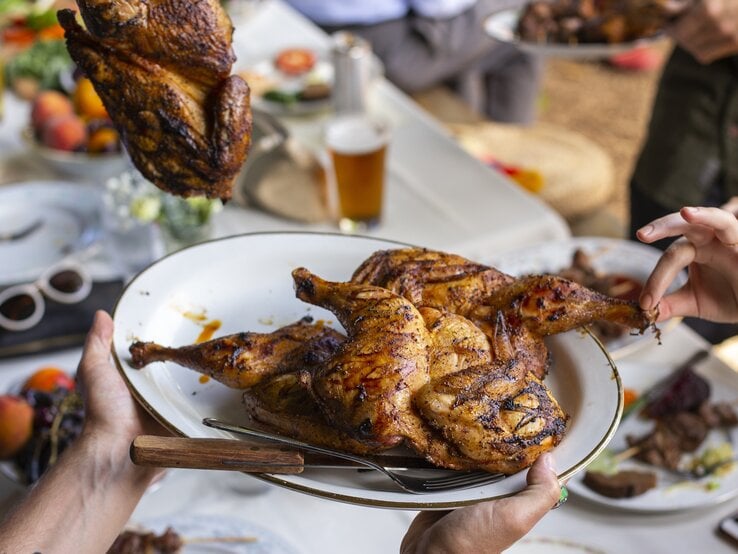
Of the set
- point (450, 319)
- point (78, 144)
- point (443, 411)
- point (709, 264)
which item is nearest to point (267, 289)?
point (450, 319)

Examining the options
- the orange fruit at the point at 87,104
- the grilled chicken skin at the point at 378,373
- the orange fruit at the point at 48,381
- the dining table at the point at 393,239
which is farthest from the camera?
the orange fruit at the point at 87,104

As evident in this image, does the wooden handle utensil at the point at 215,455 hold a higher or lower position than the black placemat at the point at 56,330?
higher

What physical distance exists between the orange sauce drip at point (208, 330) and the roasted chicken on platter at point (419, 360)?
14 centimetres

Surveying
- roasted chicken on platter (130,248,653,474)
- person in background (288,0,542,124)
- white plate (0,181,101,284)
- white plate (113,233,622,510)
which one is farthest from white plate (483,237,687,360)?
person in background (288,0,542,124)

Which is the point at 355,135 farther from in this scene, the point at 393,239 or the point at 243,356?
the point at 243,356

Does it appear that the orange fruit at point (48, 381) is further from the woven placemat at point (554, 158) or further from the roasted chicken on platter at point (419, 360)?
the woven placemat at point (554, 158)

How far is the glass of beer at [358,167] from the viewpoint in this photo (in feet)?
8.59

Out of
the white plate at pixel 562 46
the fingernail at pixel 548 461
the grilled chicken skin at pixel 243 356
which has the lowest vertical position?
the white plate at pixel 562 46

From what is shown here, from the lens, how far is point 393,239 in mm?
2660

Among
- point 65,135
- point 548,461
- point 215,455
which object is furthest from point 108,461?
point 65,135

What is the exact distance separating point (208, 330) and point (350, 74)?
74.1 inches

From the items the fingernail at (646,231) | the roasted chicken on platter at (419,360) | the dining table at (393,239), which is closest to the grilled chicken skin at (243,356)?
the roasted chicken on platter at (419,360)

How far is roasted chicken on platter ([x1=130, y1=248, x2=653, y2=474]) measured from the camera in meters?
1.08

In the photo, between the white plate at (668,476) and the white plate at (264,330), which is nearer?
the white plate at (264,330)
